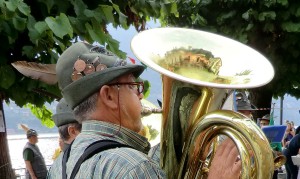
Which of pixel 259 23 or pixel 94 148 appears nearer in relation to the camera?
pixel 94 148

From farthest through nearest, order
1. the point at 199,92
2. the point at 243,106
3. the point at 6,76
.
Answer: the point at 243,106
the point at 6,76
the point at 199,92

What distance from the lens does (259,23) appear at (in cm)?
877

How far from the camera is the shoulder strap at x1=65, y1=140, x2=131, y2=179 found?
163 centimetres

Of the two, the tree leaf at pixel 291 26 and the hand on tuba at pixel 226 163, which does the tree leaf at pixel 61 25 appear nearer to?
the hand on tuba at pixel 226 163

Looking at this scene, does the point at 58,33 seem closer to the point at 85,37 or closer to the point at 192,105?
the point at 85,37

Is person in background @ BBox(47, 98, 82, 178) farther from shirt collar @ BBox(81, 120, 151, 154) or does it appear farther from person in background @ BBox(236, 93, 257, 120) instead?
person in background @ BBox(236, 93, 257, 120)

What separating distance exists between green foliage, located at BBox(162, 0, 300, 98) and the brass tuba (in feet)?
20.1

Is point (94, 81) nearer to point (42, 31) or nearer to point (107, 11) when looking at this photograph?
point (42, 31)

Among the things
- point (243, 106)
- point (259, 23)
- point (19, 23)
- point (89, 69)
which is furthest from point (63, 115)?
point (259, 23)

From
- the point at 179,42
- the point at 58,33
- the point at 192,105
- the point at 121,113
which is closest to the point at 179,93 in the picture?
the point at 192,105

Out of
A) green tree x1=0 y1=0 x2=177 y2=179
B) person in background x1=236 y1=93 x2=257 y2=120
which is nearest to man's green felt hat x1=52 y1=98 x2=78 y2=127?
green tree x1=0 y1=0 x2=177 y2=179

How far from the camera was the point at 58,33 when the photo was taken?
323 cm

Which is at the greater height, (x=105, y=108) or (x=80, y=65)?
(x=80, y=65)

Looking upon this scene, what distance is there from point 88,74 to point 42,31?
1.61m
